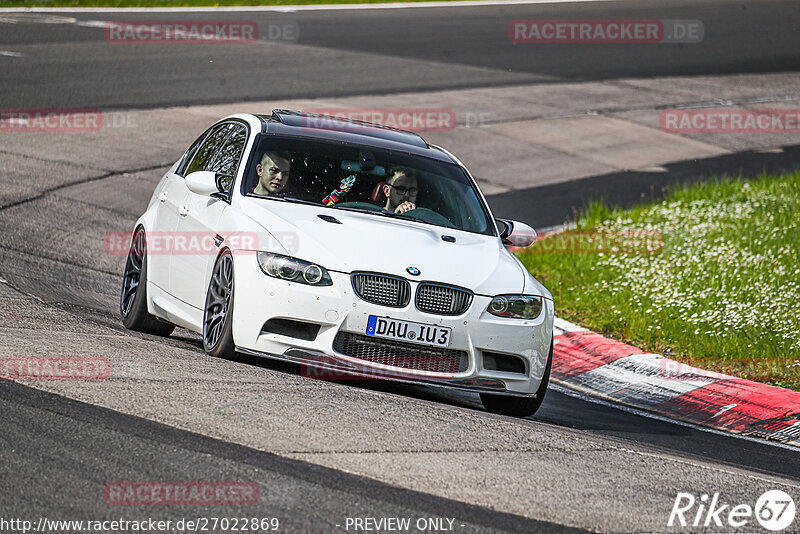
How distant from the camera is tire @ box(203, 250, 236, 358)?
726cm

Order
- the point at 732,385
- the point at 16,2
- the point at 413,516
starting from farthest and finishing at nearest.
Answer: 1. the point at 16,2
2. the point at 732,385
3. the point at 413,516

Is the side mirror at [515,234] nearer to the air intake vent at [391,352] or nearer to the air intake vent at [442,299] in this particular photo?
the air intake vent at [442,299]

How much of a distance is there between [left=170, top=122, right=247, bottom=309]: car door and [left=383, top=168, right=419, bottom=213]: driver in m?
1.05

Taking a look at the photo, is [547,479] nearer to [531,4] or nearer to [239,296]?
[239,296]

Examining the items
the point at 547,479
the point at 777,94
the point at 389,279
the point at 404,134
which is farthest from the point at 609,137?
the point at 547,479

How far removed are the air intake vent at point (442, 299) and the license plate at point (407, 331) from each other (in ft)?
0.37

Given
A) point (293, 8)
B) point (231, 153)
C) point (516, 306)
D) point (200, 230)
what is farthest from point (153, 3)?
point (516, 306)

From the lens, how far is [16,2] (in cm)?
2708

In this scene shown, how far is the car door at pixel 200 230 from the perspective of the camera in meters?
7.80

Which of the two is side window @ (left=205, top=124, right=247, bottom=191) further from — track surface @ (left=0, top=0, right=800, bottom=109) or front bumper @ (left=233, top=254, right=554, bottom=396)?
track surface @ (left=0, top=0, right=800, bottom=109)

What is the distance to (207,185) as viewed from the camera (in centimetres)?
793

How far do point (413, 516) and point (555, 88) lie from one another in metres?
18.8

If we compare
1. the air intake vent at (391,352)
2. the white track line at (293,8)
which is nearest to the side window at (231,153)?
the air intake vent at (391,352)

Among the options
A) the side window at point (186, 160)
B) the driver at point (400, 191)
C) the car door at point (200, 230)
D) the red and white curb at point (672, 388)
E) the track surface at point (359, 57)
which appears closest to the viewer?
the car door at point (200, 230)
